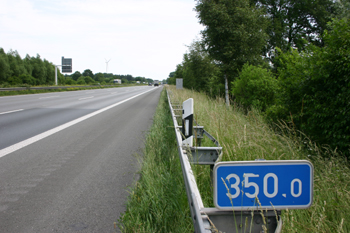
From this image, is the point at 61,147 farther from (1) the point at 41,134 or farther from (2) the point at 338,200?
(2) the point at 338,200

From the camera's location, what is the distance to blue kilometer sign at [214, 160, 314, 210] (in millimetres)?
1572

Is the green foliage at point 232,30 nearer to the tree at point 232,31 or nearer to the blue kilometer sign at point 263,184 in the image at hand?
the tree at point 232,31

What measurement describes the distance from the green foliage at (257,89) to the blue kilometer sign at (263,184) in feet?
33.9

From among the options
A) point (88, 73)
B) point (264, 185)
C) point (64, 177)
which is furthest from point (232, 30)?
point (88, 73)

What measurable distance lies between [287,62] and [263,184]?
7.05 m

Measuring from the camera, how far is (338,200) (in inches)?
105

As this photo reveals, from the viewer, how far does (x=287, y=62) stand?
786 cm

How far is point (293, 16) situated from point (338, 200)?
3588cm

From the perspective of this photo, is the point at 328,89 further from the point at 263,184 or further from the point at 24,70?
the point at 24,70

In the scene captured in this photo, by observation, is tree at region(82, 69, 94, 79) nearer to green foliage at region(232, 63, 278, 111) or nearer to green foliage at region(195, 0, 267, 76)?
green foliage at region(195, 0, 267, 76)

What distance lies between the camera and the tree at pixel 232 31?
18359mm

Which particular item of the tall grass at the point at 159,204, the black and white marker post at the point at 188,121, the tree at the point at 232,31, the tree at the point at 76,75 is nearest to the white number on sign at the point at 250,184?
the tall grass at the point at 159,204

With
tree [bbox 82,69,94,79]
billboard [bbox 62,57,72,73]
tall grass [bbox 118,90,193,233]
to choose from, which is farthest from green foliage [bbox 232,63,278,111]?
tree [bbox 82,69,94,79]

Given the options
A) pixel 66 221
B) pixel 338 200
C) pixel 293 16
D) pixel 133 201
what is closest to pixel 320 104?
pixel 338 200
